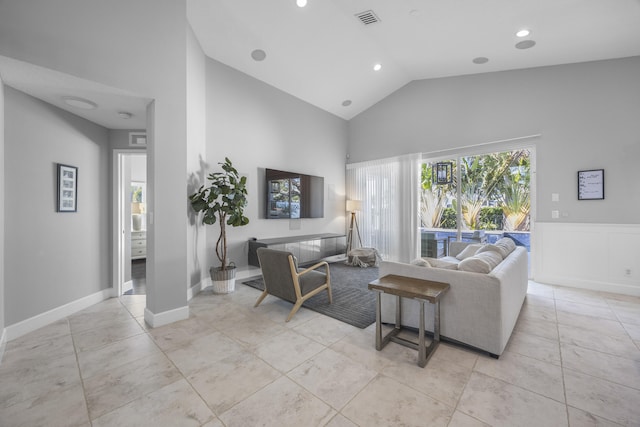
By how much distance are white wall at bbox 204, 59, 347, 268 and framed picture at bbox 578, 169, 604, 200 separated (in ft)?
14.5

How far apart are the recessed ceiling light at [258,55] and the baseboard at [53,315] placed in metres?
4.10

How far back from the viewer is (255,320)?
293 cm

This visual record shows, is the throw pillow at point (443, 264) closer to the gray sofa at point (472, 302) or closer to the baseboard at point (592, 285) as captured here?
the gray sofa at point (472, 302)

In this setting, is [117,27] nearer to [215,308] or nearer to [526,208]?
[215,308]

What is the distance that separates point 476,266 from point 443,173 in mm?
3716

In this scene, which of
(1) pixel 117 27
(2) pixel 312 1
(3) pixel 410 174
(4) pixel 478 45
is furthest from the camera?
(3) pixel 410 174

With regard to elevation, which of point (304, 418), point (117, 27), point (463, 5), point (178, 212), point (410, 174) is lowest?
point (304, 418)

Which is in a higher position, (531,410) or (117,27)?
(117,27)

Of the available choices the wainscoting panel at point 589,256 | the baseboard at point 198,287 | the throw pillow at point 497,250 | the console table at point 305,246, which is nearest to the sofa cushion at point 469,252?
the throw pillow at point 497,250

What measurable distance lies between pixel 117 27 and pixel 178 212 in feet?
5.89

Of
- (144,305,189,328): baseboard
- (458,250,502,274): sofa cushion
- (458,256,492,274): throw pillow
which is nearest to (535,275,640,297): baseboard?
(458,250,502,274): sofa cushion

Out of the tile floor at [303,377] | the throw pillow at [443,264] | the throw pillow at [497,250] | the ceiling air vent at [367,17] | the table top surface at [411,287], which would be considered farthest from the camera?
the ceiling air vent at [367,17]

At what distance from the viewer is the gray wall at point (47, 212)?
257 cm

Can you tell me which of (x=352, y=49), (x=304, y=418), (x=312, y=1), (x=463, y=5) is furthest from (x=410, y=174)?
(x=304, y=418)
